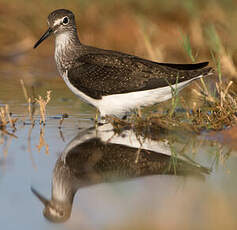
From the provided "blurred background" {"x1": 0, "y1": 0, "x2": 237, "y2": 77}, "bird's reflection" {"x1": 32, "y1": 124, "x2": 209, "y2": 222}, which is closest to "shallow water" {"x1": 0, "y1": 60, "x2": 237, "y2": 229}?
"bird's reflection" {"x1": 32, "y1": 124, "x2": 209, "y2": 222}

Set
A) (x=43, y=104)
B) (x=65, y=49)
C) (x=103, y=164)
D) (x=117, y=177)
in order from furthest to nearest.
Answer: (x=65, y=49) < (x=43, y=104) < (x=103, y=164) < (x=117, y=177)

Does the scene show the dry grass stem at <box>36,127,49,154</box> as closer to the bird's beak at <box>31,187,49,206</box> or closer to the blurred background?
the bird's beak at <box>31,187,49,206</box>

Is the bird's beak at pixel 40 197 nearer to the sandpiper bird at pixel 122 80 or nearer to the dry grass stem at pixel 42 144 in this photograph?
the dry grass stem at pixel 42 144

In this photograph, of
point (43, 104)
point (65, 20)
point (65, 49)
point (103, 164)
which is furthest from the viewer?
point (65, 20)

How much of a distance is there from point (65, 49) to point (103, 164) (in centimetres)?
288

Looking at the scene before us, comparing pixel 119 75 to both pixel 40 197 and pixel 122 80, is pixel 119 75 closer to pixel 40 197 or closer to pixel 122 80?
pixel 122 80

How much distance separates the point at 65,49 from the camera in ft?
27.2

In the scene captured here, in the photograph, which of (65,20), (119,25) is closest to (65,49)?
(65,20)

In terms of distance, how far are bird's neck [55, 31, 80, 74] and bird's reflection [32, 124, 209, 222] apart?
4.81 ft

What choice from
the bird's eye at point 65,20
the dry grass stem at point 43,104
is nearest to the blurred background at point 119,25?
the bird's eye at point 65,20

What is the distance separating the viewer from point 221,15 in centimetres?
1258

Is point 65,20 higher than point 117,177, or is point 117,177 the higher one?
point 65,20

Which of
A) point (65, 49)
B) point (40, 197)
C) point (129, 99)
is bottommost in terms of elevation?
point (40, 197)

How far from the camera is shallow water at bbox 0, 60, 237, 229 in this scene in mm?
4434
